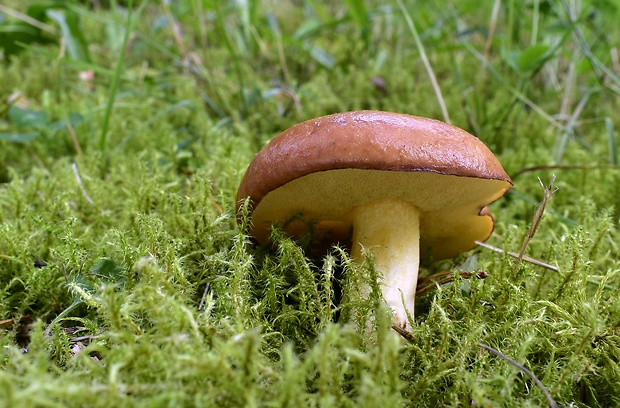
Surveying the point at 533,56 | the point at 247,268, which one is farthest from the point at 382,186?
the point at 533,56

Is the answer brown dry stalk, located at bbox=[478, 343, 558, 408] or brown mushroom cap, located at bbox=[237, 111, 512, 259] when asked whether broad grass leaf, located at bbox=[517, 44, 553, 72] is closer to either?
brown mushroom cap, located at bbox=[237, 111, 512, 259]

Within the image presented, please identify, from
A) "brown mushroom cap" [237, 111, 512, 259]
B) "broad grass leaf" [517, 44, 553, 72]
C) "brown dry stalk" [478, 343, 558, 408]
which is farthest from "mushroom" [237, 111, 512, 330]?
"broad grass leaf" [517, 44, 553, 72]

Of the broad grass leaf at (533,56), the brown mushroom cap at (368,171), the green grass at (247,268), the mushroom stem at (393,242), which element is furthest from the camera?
the broad grass leaf at (533,56)

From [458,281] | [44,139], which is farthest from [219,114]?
[458,281]

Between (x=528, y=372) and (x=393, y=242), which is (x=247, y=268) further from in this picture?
(x=528, y=372)

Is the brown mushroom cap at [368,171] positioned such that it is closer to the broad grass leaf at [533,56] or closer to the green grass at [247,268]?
the green grass at [247,268]

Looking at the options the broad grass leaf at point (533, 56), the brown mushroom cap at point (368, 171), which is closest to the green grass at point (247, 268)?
the broad grass leaf at point (533, 56)
